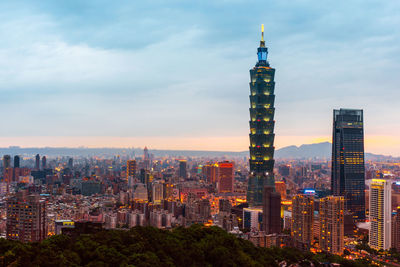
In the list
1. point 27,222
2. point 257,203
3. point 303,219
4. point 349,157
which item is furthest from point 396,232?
point 27,222

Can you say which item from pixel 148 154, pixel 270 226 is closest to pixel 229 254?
pixel 270 226

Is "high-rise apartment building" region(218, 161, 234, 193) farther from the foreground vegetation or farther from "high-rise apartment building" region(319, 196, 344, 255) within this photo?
the foreground vegetation

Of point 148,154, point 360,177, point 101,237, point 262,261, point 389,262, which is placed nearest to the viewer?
point 101,237

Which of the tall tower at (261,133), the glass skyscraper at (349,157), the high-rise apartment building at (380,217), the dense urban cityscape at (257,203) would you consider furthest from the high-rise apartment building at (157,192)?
the high-rise apartment building at (380,217)

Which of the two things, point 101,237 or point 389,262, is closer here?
point 101,237

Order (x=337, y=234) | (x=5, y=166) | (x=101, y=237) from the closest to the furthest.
Result: (x=101, y=237) → (x=337, y=234) → (x=5, y=166)

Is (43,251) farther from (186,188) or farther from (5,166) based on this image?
(5,166)

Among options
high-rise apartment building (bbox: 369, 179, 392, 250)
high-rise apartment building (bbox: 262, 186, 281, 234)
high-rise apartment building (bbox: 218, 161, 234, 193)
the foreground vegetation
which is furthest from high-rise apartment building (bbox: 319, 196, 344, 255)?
high-rise apartment building (bbox: 218, 161, 234, 193)

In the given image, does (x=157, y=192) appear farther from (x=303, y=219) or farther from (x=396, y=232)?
(x=396, y=232)
